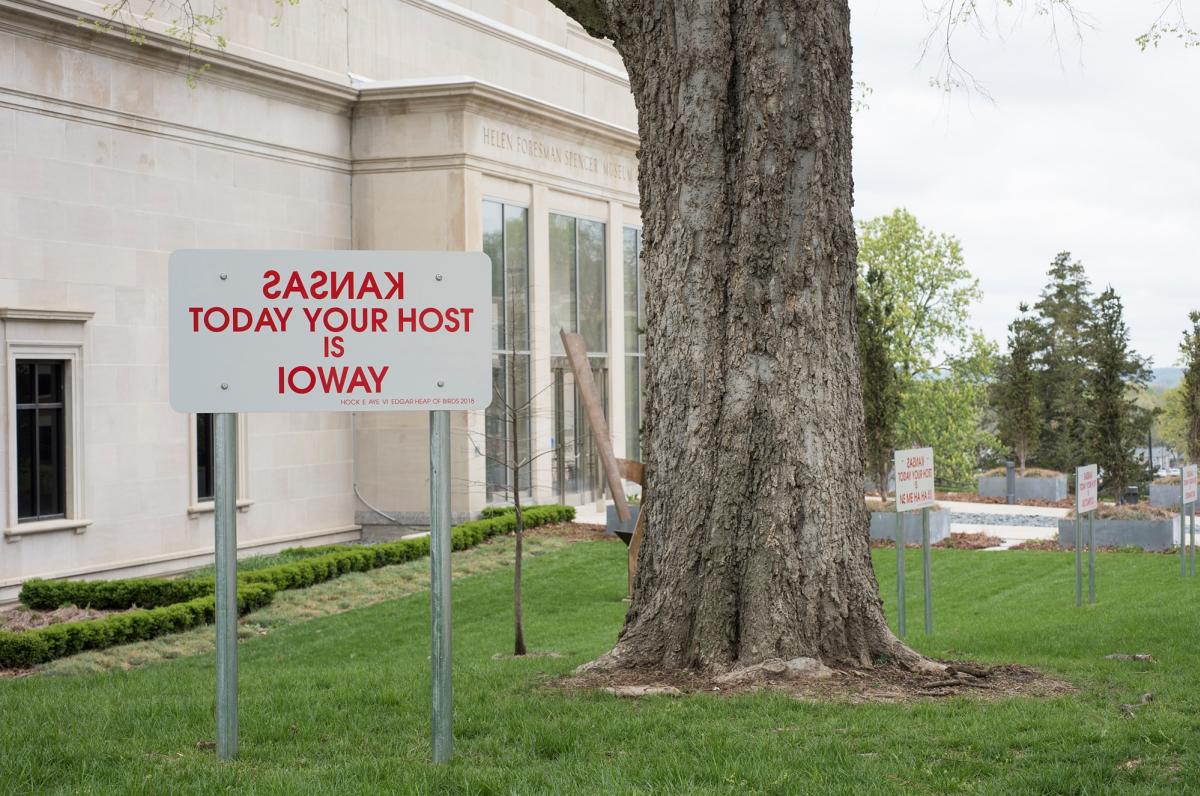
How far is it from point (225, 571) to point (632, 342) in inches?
1074

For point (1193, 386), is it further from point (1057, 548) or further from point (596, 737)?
point (596, 737)

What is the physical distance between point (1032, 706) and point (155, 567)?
1673 centimetres

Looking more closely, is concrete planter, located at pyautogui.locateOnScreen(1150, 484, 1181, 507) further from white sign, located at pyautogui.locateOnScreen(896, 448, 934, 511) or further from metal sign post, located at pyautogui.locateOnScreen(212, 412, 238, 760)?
metal sign post, located at pyautogui.locateOnScreen(212, 412, 238, 760)

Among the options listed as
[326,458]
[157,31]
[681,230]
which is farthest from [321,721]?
[326,458]

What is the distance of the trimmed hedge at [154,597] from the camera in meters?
14.1

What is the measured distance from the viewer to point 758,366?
302 inches

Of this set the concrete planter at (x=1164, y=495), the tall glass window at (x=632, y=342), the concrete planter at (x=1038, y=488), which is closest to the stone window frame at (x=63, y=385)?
the tall glass window at (x=632, y=342)

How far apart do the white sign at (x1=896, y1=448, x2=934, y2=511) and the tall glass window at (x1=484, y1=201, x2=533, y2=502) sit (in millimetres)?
13333

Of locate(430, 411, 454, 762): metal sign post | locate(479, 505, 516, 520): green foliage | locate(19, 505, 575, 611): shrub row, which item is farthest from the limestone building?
locate(430, 411, 454, 762): metal sign post

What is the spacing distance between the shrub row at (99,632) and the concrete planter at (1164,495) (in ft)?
86.8

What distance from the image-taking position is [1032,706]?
650 centimetres

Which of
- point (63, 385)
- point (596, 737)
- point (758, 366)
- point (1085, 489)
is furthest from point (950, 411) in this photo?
point (596, 737)

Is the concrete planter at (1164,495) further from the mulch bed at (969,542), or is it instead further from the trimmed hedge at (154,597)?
the trimmed hedge at (154,597)

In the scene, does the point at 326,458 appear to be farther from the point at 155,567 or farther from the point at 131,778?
the point at 131,778
